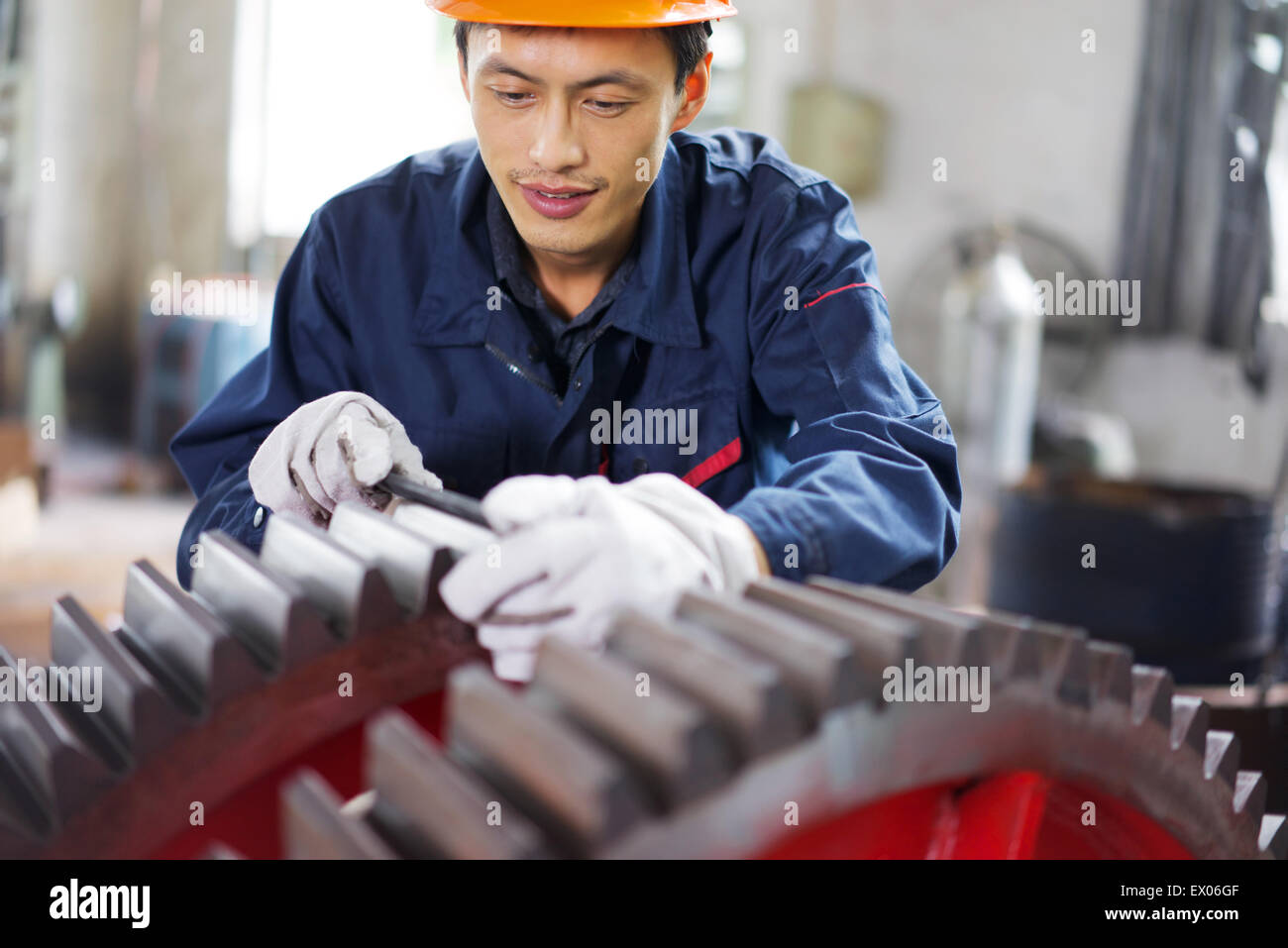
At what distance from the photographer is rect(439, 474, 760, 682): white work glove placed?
915 mm

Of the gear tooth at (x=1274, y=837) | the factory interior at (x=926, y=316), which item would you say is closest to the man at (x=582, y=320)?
the factory interior at (x=926, y=316)

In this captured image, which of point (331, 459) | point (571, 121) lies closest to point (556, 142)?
point (571, 121)

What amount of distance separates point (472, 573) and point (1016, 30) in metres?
5.76

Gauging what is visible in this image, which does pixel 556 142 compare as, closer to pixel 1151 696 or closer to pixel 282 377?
pixel 282 377

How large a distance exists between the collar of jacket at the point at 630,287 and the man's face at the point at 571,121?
8 cm

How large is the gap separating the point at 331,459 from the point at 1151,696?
928 millimetres

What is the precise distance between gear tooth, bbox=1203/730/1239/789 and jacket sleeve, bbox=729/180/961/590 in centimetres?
34

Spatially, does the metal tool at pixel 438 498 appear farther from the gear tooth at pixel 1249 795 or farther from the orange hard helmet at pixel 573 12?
the gear tooth at pixel 1249 795

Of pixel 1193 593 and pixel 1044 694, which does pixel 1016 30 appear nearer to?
pixel 1193 593

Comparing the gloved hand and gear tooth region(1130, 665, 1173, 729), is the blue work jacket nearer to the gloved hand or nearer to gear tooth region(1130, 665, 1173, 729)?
the gloved hand

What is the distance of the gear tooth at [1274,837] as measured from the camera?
3.73ft

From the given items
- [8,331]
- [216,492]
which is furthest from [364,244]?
[8,331]

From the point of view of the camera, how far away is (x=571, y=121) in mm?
1512

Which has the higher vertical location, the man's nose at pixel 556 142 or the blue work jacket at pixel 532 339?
the man's nose at pixel 556 142
